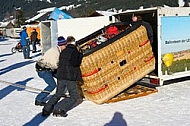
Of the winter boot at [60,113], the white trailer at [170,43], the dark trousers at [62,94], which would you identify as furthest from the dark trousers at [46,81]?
the white trailer at [170,43]

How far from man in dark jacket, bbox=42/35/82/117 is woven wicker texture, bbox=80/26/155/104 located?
33 centimetres

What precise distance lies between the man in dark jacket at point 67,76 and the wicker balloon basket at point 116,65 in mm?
330

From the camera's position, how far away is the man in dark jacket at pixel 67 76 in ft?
20.2

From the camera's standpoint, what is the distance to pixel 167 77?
7859 millimetres

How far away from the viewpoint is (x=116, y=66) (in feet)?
22.7

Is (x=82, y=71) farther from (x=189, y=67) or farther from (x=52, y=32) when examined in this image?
(x=52, y=32)

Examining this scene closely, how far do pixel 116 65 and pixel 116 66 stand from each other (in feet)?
0.06

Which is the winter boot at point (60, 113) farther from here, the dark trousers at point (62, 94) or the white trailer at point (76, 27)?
the white trailer at point (76, 27)

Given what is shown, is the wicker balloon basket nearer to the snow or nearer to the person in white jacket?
the snow

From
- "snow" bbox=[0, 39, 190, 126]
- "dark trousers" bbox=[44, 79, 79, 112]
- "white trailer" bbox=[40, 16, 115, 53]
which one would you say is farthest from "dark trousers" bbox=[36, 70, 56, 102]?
"white trailer" bbox=[40, 16, 115, 53]

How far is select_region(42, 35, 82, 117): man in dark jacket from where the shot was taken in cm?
→ 616

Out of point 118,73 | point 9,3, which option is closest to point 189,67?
point 118,73

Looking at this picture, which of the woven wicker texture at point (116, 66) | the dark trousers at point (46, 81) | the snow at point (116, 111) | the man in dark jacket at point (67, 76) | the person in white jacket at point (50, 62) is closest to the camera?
the snow at point (116, 111)

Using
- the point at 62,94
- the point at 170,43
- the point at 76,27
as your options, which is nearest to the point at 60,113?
the point at 62,94
